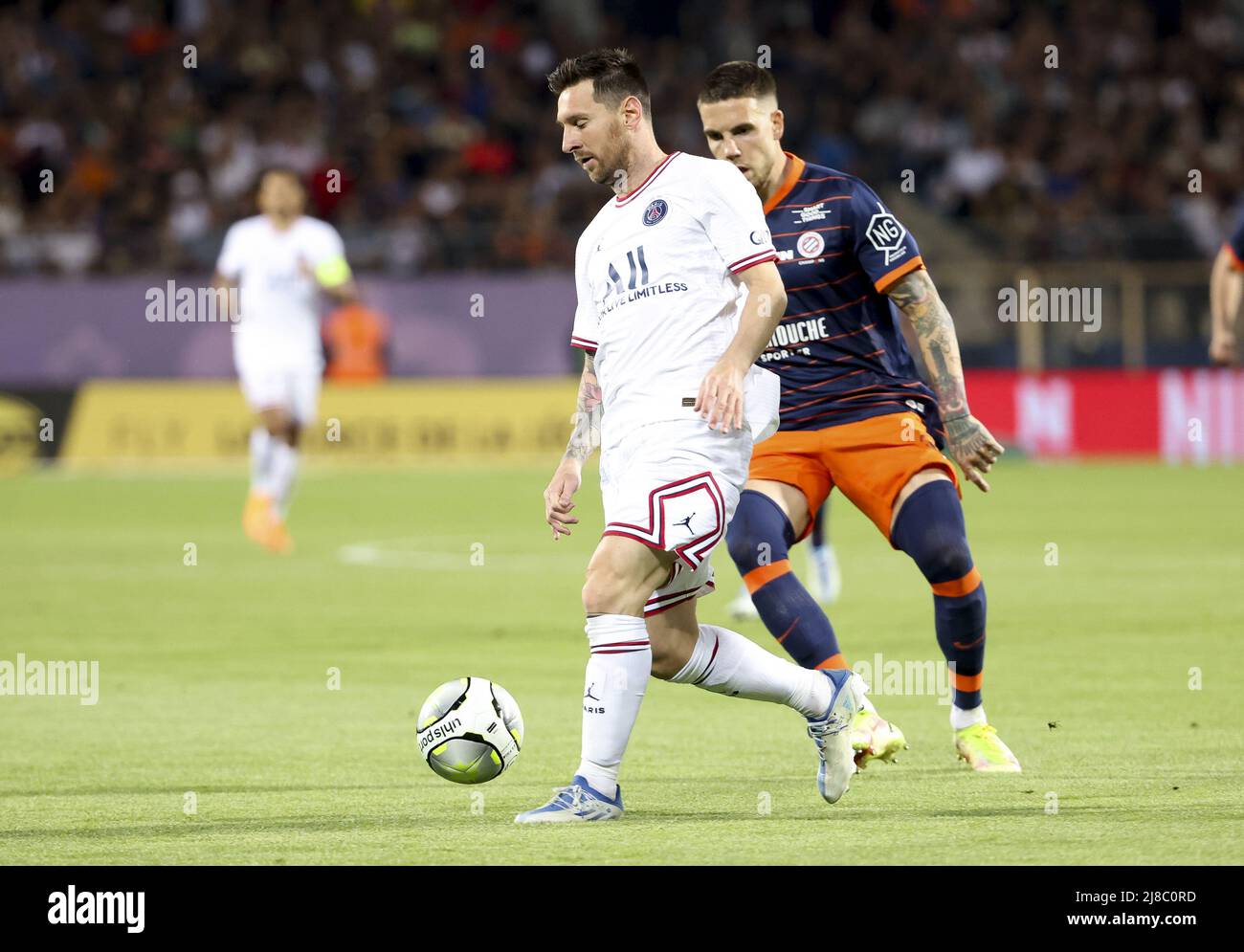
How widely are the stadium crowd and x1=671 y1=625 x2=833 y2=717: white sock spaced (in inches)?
768

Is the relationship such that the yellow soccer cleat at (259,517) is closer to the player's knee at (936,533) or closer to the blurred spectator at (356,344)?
the blurred spectator at (356,344)

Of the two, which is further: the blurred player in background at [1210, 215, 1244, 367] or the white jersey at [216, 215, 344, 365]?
the white jersey at [216, 215, 344, 365]

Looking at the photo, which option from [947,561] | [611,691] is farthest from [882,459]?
[611,691]

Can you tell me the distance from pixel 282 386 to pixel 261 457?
836 mm

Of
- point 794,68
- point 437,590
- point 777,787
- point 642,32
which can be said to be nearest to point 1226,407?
point 794,68

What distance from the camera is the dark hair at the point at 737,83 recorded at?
7582 mm

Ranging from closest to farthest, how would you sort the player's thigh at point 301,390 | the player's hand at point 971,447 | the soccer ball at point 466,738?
the soccer ball at point 466,738 < the player's hand at point 971,447 < the player's thigh at point 301,390

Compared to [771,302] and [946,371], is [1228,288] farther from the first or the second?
[771,302]

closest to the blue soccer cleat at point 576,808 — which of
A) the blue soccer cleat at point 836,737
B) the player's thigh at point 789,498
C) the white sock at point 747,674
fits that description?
the white sock at point 747,674

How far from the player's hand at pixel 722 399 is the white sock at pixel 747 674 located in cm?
86

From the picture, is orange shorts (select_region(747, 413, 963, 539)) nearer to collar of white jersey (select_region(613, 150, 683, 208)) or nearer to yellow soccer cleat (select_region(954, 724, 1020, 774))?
yellow soccer cleat (select_region(954, 724, 1020, 774))

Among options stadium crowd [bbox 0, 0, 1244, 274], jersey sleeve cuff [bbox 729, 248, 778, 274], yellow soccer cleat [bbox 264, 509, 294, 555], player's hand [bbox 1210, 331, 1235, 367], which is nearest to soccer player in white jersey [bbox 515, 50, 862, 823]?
jersey sleeve cuff [bbox 729, 248, 778, 274]

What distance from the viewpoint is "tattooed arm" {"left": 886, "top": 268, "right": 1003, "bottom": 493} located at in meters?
7.24

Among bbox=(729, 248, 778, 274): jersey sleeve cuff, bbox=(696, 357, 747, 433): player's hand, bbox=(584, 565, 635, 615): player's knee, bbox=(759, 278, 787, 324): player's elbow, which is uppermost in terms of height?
bbox=(729, 248, 778, 274): jersey sleeve cuff
